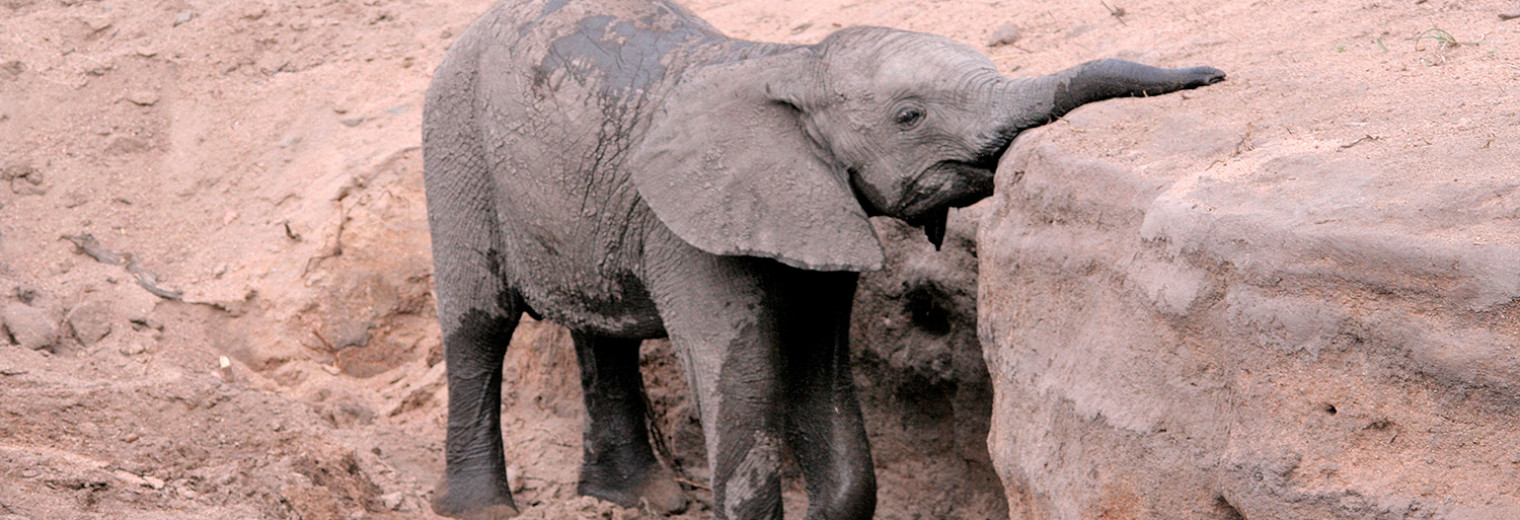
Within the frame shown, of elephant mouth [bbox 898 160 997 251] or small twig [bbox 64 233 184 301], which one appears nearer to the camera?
elephant mouth [bbox 898 160 997 251]

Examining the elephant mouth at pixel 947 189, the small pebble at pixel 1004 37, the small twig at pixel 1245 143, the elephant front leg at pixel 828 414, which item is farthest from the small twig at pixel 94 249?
the small twig at pixel 1245 143

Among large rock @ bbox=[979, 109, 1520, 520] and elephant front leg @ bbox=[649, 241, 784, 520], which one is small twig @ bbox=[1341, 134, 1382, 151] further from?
elephant front leg @ bbox=[649, 241, 784, 520]

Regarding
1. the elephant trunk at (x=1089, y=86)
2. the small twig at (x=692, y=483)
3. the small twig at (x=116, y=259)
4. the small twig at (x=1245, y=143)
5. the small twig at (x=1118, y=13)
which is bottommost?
the small twig at (x=692, y=483)

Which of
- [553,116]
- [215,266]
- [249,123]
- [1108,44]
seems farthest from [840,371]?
[249,123]

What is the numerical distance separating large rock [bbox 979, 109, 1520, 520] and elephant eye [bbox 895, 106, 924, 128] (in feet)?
1.12

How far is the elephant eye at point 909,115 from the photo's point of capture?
13.5 ft

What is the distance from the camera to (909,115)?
4109 mm

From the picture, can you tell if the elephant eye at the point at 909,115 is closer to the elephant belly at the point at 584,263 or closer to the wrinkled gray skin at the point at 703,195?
the wrinkled gray skin at the point at 703,195

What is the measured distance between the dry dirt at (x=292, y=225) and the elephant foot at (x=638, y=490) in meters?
0.11

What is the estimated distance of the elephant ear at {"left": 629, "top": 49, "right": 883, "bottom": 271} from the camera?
4203 mm

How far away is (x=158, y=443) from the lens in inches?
206

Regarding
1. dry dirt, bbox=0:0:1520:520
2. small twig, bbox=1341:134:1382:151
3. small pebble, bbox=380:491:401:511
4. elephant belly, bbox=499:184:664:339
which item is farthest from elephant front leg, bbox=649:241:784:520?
small twig, bbox=1341:134:1382:151

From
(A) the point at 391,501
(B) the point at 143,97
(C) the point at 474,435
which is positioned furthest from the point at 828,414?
(B) the point at 143,97

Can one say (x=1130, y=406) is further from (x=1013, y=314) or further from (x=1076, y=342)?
(x=1013, y=314)
